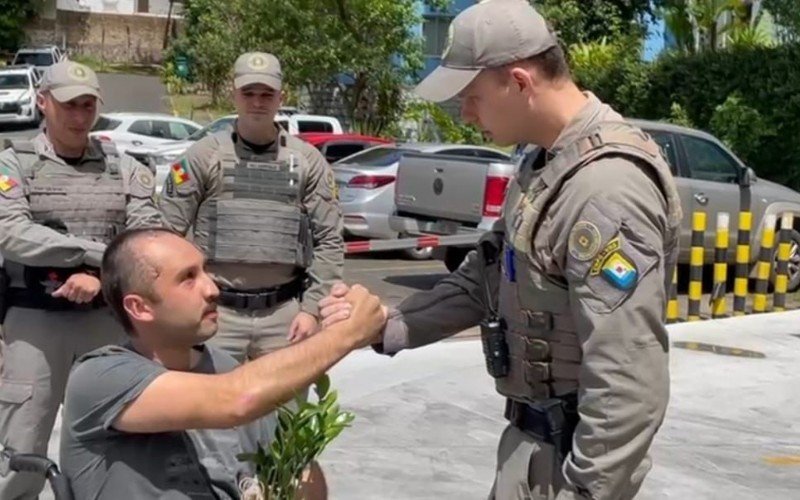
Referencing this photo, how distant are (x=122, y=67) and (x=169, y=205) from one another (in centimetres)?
5000

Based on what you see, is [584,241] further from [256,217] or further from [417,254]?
[417,254]

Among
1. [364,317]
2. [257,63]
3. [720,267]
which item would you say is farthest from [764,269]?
[364,317]

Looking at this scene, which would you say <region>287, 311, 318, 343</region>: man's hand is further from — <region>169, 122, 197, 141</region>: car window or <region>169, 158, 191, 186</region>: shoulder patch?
<region>169, 122, 197, 141</region>: car window

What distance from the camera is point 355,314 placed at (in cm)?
301

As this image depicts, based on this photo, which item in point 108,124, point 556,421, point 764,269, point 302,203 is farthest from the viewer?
point 108,124

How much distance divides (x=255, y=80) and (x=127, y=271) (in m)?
2.39

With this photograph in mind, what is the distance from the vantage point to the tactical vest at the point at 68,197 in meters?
4.89

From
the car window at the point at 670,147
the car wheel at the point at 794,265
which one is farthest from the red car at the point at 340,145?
the car wheel at the point at 794,265

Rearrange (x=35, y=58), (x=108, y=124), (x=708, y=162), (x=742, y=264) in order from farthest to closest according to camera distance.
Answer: (x=35, y=58)
(x=108, y=124)
(x=708, y=162)
(x=742, y=264)

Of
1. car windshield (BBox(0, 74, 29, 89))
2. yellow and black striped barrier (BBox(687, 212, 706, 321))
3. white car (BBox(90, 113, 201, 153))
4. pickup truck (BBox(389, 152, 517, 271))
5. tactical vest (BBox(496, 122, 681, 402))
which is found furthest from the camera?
car windshield (BBox(0, 74, 29, 89))

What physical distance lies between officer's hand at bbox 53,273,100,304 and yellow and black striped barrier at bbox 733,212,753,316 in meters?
7.97

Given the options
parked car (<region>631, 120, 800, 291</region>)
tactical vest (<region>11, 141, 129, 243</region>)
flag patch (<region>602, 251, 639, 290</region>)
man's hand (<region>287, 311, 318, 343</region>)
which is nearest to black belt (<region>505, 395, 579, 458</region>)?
flag patch (<region>602, 251, 639, 290</region>)

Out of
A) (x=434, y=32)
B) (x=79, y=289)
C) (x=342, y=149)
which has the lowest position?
(x=342, y=149)

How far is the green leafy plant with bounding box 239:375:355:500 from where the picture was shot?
2738 mm
